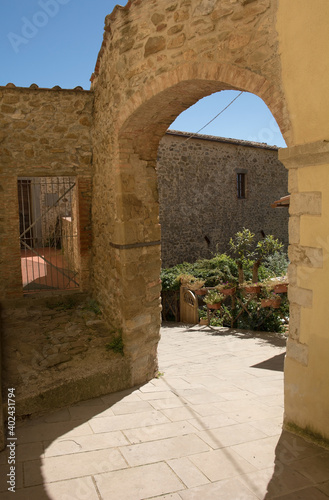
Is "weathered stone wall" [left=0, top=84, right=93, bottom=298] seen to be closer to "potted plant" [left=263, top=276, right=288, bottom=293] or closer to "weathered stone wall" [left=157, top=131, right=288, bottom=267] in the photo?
"potted plant" [left=263, top=276, right=288, bottom=293]

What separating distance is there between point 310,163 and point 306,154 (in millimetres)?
75

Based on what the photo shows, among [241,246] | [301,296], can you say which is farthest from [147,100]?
[241,246]

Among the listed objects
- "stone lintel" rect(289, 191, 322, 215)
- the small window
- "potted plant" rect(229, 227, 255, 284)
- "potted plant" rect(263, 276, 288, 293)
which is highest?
the small window

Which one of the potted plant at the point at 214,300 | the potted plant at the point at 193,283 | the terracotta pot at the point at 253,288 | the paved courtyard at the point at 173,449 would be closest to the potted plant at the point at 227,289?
the potted plant at the point at 214,300

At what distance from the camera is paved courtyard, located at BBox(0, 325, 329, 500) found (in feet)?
9.21

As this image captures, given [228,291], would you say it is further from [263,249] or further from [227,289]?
[263,249]

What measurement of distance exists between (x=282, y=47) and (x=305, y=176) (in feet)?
3.33

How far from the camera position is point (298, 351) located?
10.7ft

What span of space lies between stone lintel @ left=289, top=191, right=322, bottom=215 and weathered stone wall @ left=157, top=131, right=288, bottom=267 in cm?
1094

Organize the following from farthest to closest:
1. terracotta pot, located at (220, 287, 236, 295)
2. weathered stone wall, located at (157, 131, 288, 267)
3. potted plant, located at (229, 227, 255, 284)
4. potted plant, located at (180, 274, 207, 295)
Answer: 1. weathered stone wall, located at (157, 131, 288, 267)
2. potted plant, located at (229, 227, 255, 284)
3. potted plant, located at (180, 274, 207, 295)
4. terracotta pot, located at (220, 287, 236, 295)

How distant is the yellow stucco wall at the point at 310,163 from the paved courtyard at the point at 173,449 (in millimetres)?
476

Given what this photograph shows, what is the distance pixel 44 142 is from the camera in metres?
6.38

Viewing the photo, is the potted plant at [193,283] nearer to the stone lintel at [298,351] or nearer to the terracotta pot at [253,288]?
the terracotta pot at [253,288]

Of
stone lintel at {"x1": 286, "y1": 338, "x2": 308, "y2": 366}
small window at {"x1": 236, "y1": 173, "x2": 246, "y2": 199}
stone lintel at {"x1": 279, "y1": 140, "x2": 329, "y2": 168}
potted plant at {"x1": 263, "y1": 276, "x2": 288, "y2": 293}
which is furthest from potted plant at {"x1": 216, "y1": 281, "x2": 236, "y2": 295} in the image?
small window at {"x1": 236, "y1": 173, "x2": 246, "y2": 199}
